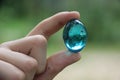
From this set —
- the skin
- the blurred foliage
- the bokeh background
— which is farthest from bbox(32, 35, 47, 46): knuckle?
the blurred foliage

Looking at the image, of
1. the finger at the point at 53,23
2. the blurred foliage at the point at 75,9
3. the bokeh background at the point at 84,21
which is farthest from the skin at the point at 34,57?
the blurred foliage at the point at 75,9

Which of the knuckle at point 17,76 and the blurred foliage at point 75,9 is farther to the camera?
the blurred foliage at point 75,9

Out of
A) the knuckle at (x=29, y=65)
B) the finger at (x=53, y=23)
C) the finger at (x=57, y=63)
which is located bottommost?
the finger at (x=57, y=63)

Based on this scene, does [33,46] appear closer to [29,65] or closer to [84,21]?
[29,65]

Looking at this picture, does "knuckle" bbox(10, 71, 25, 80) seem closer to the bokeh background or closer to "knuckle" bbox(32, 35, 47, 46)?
"knuckle" bbox(32, 35, 47, 46)

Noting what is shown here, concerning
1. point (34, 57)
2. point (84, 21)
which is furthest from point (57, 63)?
point (84, 21)

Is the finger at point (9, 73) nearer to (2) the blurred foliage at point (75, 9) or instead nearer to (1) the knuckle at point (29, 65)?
(1) the knuckle at point (29, 65)

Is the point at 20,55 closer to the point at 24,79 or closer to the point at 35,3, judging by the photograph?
the point at 24,79
